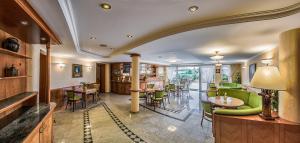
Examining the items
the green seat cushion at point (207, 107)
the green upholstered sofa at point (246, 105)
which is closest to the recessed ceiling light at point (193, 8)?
the green upholstered sofa at point (246, 105)

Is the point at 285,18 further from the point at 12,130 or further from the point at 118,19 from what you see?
the point at 12,130

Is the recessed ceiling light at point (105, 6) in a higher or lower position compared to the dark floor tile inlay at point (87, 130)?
higher

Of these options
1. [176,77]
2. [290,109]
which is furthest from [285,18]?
[176,77]

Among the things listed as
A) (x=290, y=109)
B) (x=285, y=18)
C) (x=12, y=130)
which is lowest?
(x=12, y=130)

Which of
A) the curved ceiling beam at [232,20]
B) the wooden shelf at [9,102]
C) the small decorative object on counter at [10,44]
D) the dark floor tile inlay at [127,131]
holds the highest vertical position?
the curved ceiling beam at [232,20]

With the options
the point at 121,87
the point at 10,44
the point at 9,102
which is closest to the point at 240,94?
the point at 9,102

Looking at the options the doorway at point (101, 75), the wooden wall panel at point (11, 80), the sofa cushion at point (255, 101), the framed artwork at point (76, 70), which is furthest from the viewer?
the doorway at point (101, 75)

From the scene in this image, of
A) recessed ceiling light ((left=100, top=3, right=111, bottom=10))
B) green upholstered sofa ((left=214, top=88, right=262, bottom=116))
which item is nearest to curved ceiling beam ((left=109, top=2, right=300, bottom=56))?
recessed ceiling light ((left=100, top=3, right=111, bottom=10))

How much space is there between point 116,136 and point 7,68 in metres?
2.48

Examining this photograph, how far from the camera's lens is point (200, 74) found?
1212cm

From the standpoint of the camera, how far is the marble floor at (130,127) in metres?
3.29

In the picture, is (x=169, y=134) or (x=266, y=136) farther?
(x=169, y=134)

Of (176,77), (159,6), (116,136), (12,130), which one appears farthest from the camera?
(176,77)

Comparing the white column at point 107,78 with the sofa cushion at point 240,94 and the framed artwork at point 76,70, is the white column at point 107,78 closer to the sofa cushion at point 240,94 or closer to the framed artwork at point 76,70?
the framed artwork at point 76,70
